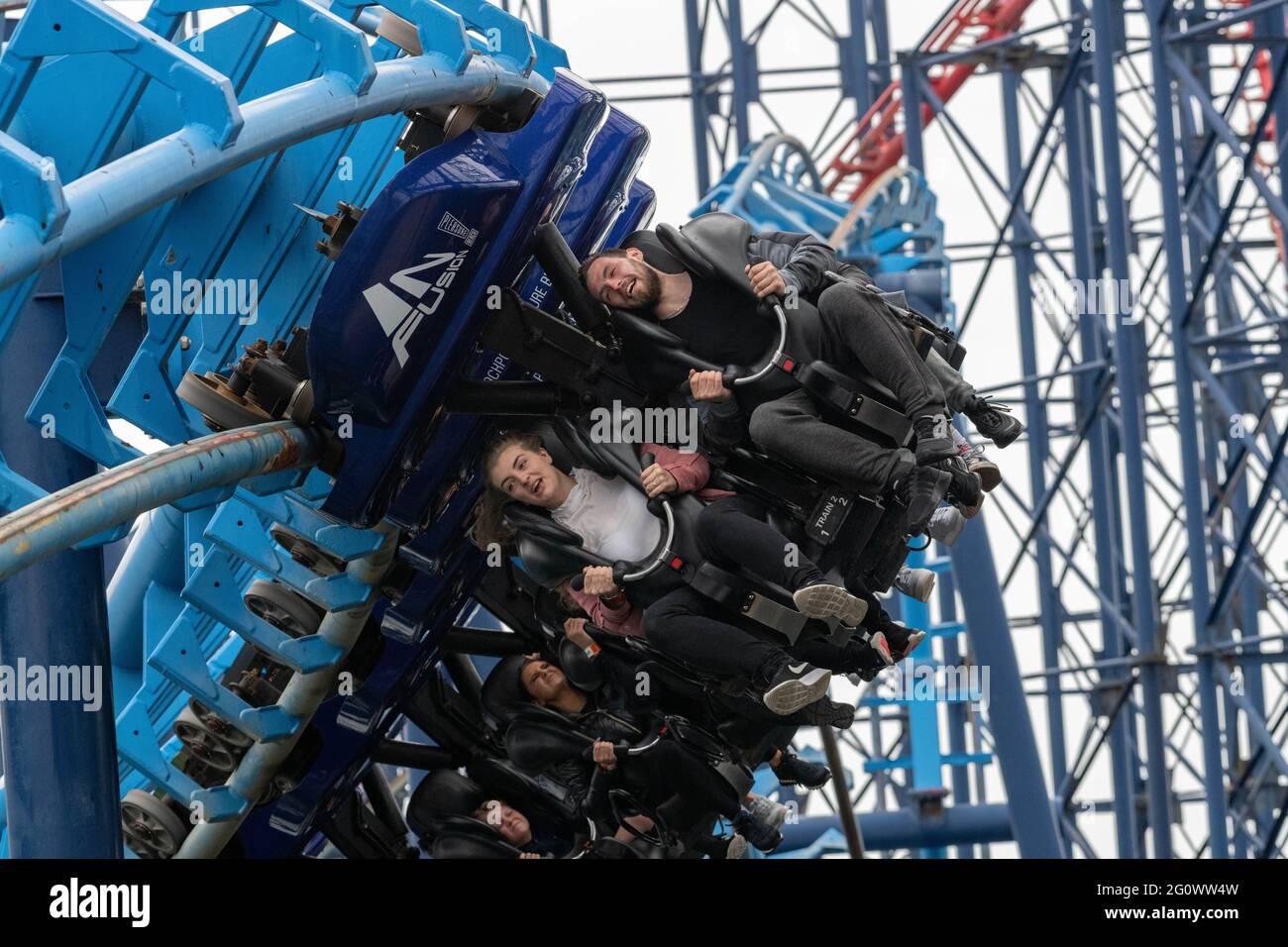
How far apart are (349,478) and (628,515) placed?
0.81 m

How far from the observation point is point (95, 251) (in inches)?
232

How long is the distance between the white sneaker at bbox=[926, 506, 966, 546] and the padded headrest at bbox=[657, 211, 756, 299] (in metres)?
0.80

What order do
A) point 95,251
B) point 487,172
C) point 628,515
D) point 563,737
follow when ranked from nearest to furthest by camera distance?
point 95,251
point 487,172
point 628,515
point 563,737

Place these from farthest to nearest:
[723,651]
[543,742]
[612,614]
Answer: [543,742], [612,614], [723,651]

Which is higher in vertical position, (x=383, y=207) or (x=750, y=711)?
(x=383, y=207)

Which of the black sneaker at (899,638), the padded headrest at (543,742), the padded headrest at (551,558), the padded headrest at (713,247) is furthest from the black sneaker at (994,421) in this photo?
the padded headrest at (543,742)

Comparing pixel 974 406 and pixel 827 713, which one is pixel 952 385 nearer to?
pixel 974 406

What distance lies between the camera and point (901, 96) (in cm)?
1786

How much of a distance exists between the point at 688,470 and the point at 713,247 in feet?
2.07

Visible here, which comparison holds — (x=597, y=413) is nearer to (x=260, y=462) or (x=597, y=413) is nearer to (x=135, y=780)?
(x=260, y=462)

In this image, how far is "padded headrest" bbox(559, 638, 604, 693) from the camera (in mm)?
7328

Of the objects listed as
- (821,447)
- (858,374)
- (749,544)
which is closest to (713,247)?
(858,374)

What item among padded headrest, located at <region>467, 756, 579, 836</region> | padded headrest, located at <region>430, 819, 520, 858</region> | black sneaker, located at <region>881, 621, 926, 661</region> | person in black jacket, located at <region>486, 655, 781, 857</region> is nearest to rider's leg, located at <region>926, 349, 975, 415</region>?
black sneaker, located at <region>881, 621, 926, 661</region>
